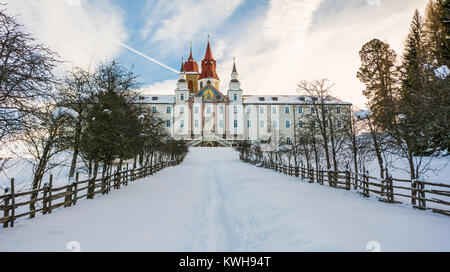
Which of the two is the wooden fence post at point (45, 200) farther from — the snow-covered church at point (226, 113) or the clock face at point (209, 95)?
the clock face at point (209, 95)

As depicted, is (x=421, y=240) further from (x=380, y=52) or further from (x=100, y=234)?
(x=380, y=52)

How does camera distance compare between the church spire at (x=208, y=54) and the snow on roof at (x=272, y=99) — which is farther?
the church spire at (x=208, y=54)

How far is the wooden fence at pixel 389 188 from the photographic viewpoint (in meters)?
8.66

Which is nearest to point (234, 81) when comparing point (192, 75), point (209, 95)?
point (209, 95)

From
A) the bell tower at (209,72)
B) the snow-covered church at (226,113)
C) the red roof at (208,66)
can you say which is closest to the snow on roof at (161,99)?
the snow-covered church at (226,113)

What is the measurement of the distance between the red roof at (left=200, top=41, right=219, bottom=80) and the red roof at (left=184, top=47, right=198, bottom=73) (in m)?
5.29

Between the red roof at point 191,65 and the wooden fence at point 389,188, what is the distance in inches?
2139

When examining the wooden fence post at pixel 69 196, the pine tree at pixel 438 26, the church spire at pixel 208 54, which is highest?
the church spire at pixel 208 54

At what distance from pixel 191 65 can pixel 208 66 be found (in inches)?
326

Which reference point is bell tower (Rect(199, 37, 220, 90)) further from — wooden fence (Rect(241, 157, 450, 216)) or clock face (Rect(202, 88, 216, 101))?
wooden fence (Rect(241, 157, 450, 216))

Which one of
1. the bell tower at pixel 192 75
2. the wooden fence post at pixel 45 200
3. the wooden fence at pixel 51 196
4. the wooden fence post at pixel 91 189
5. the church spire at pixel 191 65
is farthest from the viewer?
the church spire at pixel 191 65

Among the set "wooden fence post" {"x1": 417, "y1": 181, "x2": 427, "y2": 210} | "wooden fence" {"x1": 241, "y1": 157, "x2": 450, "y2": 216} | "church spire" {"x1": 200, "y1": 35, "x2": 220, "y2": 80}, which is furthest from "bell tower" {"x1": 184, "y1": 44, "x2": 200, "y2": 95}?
"wooden fence post" {"x1": 417, "y1": 181, "x2": 427, "y2": 210}

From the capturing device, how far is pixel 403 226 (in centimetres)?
641
